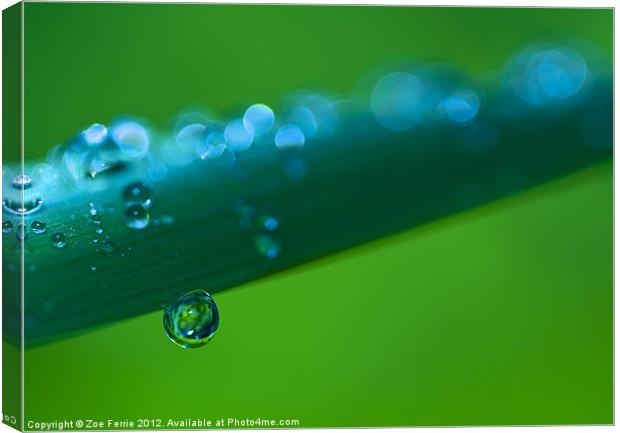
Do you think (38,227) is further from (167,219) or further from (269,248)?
(269,248)

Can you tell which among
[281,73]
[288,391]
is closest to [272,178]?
[281,73]

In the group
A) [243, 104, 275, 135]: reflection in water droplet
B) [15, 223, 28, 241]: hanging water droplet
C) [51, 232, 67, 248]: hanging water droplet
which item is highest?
[243, 104, 275, 135]: reflection in water droplet

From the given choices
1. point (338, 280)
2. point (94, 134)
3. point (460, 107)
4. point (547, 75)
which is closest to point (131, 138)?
point (94, 134)

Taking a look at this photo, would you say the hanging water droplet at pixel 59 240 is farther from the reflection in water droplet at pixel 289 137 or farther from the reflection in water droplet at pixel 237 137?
the reflection in water droplet at pixel 289 137

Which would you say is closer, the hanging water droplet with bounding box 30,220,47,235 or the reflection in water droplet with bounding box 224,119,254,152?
the reflection in water droplet with bounding box 224,119,254,152

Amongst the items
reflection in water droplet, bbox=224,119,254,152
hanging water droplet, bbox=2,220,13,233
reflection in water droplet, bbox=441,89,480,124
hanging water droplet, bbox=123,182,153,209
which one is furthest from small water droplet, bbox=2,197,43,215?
reflection in water droplet, bbox=441,89,480,124

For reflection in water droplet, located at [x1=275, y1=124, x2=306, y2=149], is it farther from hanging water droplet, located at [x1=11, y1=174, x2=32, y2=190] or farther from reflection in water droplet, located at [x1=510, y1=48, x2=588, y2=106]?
hanging water droplet, located at [x1=11, y1=174, x2=32, y2=190]

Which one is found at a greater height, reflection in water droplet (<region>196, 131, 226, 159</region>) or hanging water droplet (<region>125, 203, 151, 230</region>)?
reflection in water droplet (<region>196, 131, 226, 159</region>)

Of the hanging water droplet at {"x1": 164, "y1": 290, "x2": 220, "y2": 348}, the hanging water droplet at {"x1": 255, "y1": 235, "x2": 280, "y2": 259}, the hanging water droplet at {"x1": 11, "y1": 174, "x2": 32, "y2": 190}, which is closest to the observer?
the hanging water droplet at {"x1": 255, "y1": 235, "x2": 280, "y2": 259}
